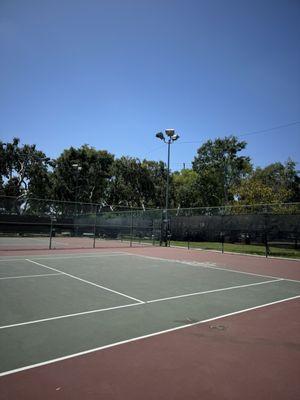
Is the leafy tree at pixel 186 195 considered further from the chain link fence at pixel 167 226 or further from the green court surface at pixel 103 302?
the green court surface at pixel 103 302

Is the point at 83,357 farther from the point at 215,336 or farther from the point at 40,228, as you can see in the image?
the point at 40,228

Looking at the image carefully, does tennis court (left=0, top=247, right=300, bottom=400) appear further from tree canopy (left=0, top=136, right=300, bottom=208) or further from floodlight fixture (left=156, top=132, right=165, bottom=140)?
tree canopy (left=0, top=136, right=300, bottom=208)

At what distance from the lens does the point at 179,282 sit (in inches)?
410

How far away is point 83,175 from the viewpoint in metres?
51.2

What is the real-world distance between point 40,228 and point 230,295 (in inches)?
823

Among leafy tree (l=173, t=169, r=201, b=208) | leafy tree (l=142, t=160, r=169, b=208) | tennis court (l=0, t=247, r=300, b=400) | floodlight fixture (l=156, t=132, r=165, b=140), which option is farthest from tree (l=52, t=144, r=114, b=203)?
tennis court (l=0, t=247, r=300, b=400)

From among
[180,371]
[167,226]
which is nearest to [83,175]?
[167,226]

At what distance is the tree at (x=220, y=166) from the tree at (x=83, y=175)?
14.3 m

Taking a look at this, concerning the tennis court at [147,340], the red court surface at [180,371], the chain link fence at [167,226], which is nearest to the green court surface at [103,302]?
the tennis court at [147,340]

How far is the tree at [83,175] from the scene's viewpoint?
49.9 meters

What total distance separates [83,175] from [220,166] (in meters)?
20.3

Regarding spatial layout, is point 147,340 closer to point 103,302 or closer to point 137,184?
point 103,302

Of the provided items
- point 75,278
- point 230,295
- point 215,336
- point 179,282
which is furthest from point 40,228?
point 215,336

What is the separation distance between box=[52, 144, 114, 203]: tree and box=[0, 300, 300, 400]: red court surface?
147 ft
